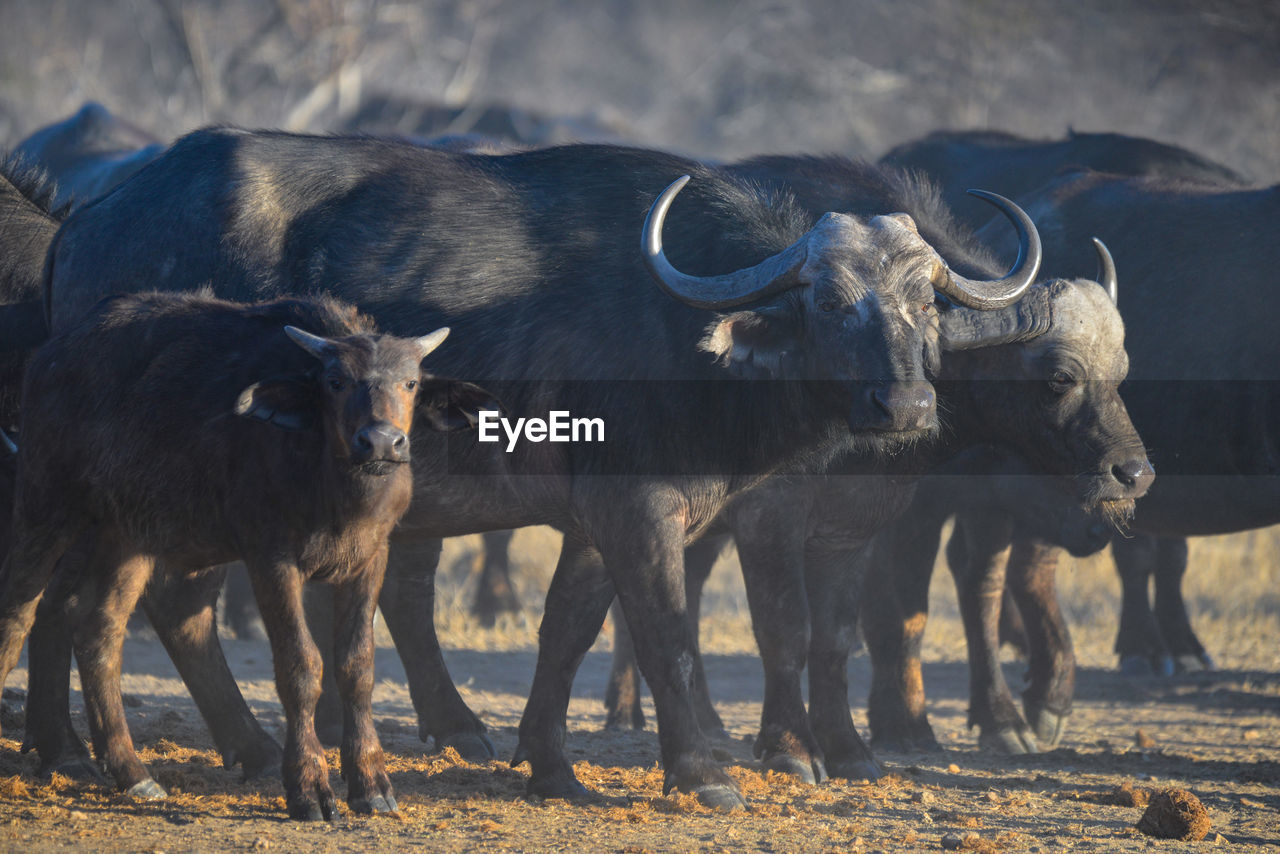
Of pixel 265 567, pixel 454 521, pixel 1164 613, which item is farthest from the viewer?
pixel 1164 613

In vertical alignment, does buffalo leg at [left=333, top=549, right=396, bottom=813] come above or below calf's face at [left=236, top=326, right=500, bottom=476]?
below

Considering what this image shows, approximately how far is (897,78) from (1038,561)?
2687 cm

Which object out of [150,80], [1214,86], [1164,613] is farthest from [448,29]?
[1164,613]

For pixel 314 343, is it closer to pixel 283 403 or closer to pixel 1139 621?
pixel 283 403

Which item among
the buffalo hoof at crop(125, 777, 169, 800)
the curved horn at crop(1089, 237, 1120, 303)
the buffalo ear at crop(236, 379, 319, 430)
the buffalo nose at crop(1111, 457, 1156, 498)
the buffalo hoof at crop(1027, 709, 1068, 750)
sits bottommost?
the buffalo hoof at crop(125, 777, 169, 800)

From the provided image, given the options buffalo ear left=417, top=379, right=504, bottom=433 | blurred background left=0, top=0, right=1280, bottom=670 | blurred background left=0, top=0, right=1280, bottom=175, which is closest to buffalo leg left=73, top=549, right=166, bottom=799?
buffalo ear left=417, top=379, right=504, bottom=433

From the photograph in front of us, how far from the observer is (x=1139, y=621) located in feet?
34.6

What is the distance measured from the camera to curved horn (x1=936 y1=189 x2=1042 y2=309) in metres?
6.20

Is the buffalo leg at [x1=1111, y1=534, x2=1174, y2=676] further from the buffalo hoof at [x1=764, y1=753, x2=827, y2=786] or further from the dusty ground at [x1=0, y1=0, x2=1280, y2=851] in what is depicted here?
the buffalo hoof at [x1=764, y1=753, x2=827, y2=786]

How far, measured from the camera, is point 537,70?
1646 inches

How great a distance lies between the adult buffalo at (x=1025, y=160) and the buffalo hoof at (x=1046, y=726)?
323cm

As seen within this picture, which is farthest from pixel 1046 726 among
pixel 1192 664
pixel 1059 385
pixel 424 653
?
pixel 424 653

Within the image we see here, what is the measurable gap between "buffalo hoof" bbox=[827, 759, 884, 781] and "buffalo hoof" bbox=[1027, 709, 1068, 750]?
196 cm

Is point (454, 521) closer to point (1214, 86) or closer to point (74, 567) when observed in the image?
point (74, 567)
